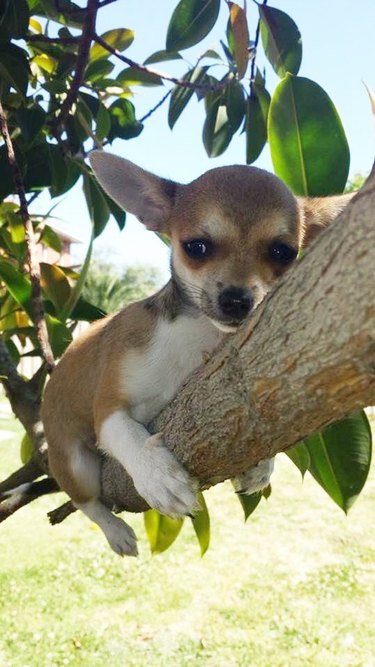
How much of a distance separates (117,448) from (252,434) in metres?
0.44

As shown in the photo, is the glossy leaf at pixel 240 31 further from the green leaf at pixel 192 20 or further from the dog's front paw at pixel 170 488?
the dog's front paw at pixel 170 488

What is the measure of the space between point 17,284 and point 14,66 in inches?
23.8

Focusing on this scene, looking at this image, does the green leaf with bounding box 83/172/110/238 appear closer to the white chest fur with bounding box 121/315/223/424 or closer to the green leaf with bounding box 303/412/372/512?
the white chest fur with bounding box 121/315/223/424

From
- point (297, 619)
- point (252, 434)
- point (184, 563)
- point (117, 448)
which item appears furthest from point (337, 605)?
point (252, 434)

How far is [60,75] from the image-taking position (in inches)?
88.2

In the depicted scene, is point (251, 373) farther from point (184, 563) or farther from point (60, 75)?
point (184, 563)

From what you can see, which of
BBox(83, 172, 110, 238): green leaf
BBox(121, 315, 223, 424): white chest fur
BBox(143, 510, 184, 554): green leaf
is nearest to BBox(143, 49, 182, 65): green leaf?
BBox(83, 172, 110, 238): green leaf

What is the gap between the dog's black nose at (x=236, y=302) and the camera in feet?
4.47

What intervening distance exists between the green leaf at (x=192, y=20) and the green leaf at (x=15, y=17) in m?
0.44

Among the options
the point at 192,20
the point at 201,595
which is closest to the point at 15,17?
the point at 192,20

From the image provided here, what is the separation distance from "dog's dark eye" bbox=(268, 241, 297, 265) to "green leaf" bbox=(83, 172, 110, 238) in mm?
914

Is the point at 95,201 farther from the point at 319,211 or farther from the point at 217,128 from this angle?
the point at 319,211

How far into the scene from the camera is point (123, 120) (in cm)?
240

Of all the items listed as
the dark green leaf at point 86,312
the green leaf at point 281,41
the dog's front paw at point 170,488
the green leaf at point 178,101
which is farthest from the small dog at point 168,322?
the green leaf at point 178,101
